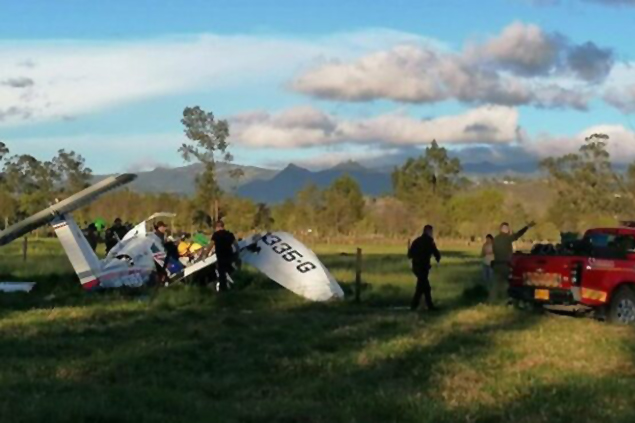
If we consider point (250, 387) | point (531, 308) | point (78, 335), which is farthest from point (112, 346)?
point (531, 308)

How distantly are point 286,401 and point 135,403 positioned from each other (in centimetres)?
132

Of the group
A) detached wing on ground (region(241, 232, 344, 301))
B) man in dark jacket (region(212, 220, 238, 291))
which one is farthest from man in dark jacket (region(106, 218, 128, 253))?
man in dark jacket (region(212, 220, 238, 291))

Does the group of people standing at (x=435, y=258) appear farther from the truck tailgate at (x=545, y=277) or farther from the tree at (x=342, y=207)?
the tree at (x=342, y=207)

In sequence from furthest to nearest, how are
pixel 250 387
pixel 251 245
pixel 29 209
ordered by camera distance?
pixel 29 209, pixel 251 245, pixel 250 387

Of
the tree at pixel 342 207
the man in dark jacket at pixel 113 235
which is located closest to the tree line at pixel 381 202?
the tree at pixel 342 207

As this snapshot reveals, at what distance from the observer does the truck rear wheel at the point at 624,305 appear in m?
17.4

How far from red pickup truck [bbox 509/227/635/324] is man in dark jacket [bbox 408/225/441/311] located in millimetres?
1941

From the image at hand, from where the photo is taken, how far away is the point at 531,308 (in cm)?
1938

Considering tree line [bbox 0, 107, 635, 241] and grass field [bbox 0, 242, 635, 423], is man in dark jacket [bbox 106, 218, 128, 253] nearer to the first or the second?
grass field [bbox 0, 242, 635, 423]

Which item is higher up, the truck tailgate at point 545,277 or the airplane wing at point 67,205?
the airplane wing at point 67,205

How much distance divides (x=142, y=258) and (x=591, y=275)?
33.7 feet

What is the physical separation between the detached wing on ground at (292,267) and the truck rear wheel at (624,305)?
5927 millimetres

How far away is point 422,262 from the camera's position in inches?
791

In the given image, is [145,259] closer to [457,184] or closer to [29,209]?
[29,209]
